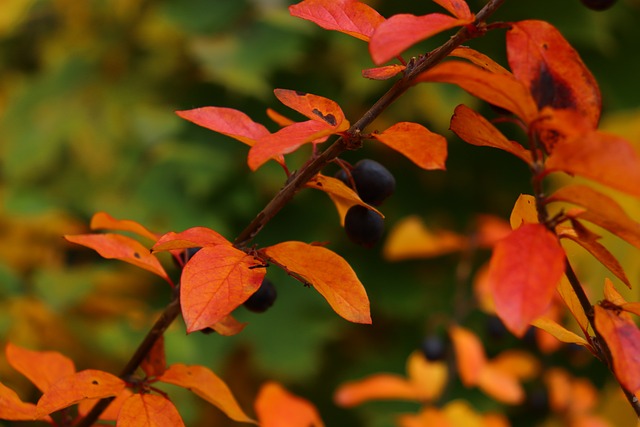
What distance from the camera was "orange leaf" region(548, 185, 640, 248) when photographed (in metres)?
0.36

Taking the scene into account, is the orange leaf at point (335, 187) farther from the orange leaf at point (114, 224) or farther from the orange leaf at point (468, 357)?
the orange leaf at point (468, 357)

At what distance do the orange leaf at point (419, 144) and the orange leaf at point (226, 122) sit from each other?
8 centimetres

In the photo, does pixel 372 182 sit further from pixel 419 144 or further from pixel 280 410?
pixel 280 410

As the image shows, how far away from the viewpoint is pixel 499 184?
1.93 meters

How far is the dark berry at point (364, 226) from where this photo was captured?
1.65ft

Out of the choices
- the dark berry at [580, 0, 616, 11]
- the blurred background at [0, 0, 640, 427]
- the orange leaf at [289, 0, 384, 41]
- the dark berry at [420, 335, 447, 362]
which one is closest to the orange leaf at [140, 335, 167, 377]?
the orange leaf at [289, 0, 384, 41]

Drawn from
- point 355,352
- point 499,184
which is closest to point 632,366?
point 499,184

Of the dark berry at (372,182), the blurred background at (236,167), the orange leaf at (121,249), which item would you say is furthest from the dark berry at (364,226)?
the blurred background at (236,167)

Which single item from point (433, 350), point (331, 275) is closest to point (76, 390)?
point (331, 275)

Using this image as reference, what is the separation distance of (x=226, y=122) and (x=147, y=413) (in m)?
0.17

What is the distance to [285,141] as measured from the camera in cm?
37

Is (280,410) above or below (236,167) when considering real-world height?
above

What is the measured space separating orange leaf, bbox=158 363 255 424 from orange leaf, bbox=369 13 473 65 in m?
0.25

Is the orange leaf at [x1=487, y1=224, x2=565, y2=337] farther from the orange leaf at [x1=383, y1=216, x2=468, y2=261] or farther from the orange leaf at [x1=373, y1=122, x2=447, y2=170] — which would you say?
the orange leaf at [x1=383, y1=216, x2=468, y2=261]
